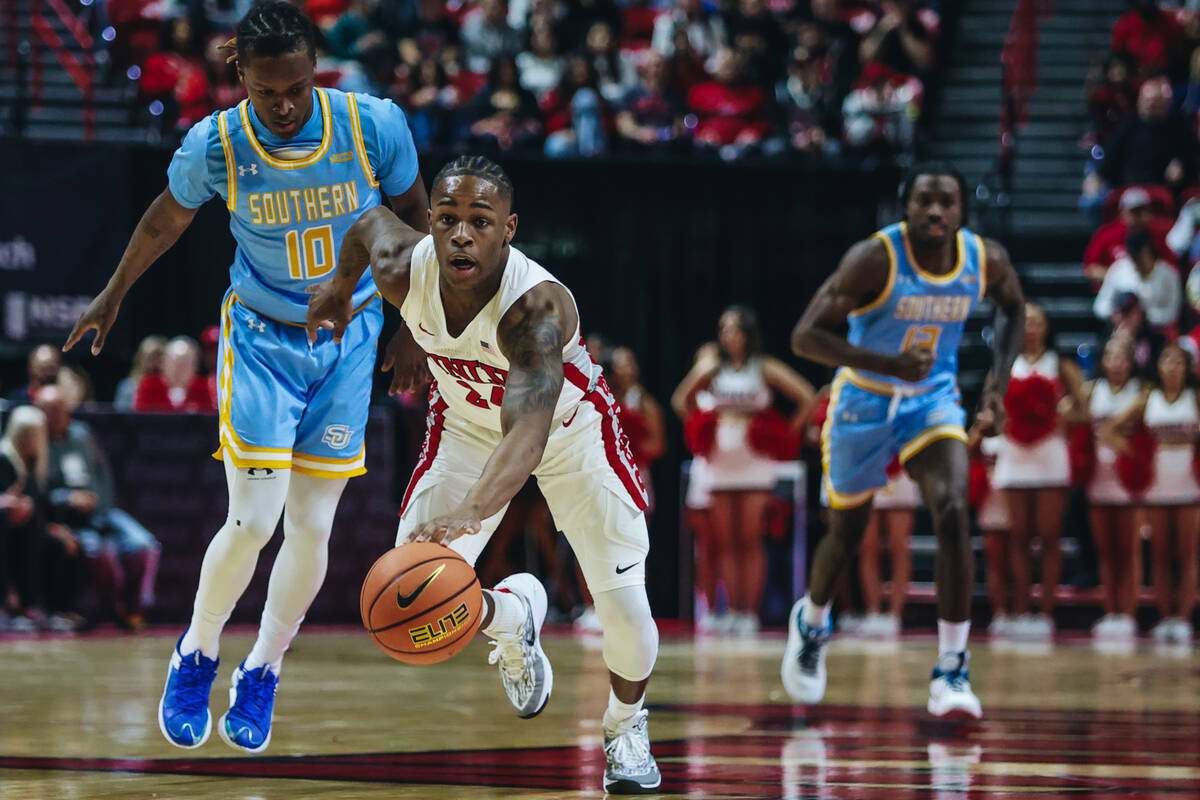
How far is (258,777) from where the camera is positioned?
4.74m

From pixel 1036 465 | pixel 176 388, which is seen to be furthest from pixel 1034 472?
pixel 176 388

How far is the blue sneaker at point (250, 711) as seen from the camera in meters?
5.06

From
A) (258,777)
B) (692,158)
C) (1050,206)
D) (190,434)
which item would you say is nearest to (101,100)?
(190,434)

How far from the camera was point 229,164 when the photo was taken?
5.04 metres

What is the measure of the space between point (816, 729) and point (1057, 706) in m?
1.45

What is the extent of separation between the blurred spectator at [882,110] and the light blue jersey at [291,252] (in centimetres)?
843

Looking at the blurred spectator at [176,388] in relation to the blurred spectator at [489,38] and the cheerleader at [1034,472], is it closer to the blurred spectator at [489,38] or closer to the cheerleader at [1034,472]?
the blurred spectator at [489,38]

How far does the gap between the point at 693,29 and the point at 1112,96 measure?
3.68 meters

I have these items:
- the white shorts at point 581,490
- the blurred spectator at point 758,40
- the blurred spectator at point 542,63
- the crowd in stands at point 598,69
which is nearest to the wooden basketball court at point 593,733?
the white shorts at point 581,490

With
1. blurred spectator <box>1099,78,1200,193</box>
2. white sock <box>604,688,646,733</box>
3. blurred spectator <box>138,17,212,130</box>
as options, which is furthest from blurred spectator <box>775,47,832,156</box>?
white sock <box>604,688,646,733</box>

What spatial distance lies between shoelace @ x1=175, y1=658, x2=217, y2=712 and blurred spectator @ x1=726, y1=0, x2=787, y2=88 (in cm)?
985

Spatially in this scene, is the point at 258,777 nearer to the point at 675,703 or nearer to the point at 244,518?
the point at 244,518

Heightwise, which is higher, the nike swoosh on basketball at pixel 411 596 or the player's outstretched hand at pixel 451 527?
the player's outstretched hand at pixel 451 527

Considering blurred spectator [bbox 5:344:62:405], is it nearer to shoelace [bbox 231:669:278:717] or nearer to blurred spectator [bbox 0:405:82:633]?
blurred spectator [bbox 0:405:82:633]
